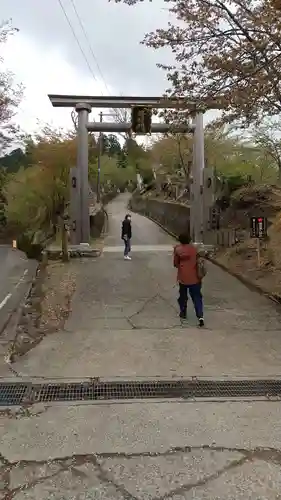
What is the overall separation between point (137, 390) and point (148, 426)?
0.96m

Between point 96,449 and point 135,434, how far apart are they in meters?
0.41

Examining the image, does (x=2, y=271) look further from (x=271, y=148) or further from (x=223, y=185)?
(x=271, y=148)

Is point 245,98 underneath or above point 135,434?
above

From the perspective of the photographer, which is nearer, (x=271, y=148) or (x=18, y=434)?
(x=18, y=434)

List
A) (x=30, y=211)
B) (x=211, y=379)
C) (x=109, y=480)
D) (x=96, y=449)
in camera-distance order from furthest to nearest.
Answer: (x=30, y=211), (x=211, y=379), (x=96, y=449), (x=109, y=480)

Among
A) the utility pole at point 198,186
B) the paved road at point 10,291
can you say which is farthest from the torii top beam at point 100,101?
the paved road at point 10,291

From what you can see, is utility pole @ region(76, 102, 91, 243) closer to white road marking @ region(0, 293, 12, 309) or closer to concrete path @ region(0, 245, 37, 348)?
concrete path @ region(0, 245, 37, 348)

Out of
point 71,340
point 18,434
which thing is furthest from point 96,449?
point 71,340

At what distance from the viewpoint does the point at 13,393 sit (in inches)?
204

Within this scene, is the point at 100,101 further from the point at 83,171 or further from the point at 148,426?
the point at 148,426

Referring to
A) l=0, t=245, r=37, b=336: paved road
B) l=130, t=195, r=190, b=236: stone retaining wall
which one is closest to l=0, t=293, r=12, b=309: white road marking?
l=0, t=245, r=37, b=336: paved road

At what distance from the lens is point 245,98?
985 centimetres


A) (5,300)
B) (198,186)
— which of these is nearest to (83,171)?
(198,186)

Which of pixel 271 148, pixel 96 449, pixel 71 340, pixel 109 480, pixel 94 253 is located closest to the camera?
pixel 109 480
